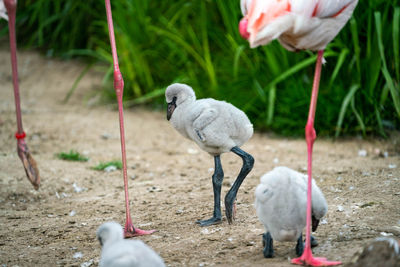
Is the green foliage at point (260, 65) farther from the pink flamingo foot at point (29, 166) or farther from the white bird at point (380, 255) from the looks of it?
the white bird at point (380, 255)

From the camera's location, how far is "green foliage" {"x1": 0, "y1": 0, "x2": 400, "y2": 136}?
4.89 metres

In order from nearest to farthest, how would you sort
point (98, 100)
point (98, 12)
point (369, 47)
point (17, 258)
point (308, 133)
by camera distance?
point (308, 133)
point (17, 258)
point (369, 47)
point (98, 100)
point (98, 12)

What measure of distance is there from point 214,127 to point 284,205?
65 cm

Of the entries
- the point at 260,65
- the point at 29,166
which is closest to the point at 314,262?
the point at 29,166

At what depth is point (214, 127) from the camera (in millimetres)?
2965

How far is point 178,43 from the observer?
6.21 m

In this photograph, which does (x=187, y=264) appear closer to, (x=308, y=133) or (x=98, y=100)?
(x=308, y=133)

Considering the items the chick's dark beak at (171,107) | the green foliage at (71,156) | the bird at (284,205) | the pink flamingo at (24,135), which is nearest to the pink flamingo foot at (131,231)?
the pink flamingo at (24,135)

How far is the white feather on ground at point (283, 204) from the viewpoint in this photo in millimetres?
2500

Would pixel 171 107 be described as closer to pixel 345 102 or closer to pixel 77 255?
pixel 77 255

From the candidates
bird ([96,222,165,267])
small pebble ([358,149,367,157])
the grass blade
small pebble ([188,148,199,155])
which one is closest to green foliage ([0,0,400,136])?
the grass blade

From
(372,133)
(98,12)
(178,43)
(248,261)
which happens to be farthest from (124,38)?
(248,261)

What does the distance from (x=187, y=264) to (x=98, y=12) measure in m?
5.48

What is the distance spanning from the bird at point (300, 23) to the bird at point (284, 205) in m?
0.07
